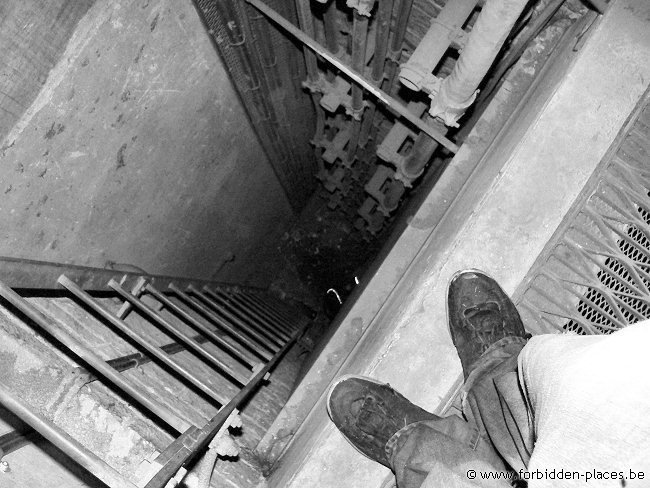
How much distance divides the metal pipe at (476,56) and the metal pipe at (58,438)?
2544mm

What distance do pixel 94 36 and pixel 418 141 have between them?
252 centimetres

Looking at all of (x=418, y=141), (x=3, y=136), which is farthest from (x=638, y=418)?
(x=418, y=141)

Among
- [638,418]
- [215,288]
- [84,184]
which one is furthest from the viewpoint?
[215,288]

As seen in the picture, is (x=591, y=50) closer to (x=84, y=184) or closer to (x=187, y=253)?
(x=84, y=184)

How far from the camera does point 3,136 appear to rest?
7.28ft

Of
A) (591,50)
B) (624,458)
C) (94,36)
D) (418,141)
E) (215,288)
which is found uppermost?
(591,50)

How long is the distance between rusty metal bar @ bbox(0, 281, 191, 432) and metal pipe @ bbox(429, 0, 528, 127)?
2.32 metres

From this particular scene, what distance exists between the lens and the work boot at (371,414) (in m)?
2.54

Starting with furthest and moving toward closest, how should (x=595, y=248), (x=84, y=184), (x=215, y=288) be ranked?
(x=215, y=288)
(x=84, y=184)
(x=595, y=248)

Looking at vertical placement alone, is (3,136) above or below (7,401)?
above

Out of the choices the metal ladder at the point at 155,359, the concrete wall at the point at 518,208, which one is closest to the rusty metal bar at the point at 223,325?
the metal ladder at the point at 155,359

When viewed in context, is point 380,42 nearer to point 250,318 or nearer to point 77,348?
point 250,318

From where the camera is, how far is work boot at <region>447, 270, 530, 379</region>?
2529mm

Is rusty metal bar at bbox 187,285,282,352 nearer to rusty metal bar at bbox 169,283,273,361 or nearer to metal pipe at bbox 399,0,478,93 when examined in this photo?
rusty metal bar at bbox 169,283,273,361
